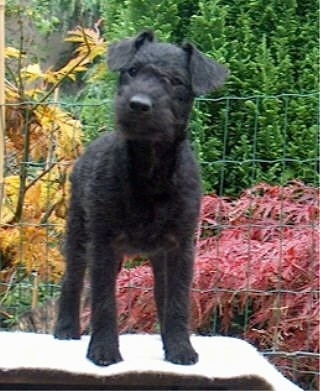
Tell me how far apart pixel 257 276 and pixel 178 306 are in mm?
1231

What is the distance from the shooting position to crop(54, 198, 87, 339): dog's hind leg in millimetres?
2963

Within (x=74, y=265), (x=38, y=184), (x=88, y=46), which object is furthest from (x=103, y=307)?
(x=88, y=46)

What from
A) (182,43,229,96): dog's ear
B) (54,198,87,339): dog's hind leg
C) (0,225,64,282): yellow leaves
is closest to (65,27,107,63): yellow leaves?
(0,225,64,282): yellow leaves

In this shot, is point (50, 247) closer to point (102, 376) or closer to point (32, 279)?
point (32, 279)

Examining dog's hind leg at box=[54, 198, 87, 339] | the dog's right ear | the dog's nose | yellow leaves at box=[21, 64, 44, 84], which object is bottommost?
dog's hind leg at box=[54, 198, 87, 339]

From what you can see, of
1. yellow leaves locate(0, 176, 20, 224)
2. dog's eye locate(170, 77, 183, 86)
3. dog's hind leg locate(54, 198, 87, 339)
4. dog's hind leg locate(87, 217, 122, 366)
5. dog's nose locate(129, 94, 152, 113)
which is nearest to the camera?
dog's nose locate(129, 94, 152, 113)

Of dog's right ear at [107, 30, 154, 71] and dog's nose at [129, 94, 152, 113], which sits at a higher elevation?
dog's right ear at [107, 30, 154, 71]

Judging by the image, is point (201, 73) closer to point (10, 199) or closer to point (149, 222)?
point (149, 222)

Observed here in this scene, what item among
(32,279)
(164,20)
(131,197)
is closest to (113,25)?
(164,20)

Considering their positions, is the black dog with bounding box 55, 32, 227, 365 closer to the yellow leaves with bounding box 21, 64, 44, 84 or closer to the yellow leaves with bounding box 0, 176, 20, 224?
the yellow leaves with bounding box 0, 176, 20, 224

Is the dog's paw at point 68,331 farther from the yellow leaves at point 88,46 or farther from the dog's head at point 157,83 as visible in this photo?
the yellow leaves at point 88,46

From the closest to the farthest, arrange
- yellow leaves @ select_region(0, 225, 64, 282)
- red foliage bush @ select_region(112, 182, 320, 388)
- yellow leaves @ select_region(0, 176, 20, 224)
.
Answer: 1. red foliage bush @ select_region(112, 182, 320, 388)
2. yellow leaves @ select_region(0, 225, 64, 282)
3. yellow leaves @ select_region(0, 176, 20, 224)

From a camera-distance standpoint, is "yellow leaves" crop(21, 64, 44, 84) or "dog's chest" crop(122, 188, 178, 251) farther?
"yellow leaves" crop(21, 64, 44, 84)

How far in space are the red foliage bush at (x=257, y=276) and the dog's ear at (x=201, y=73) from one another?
1.33 meters
